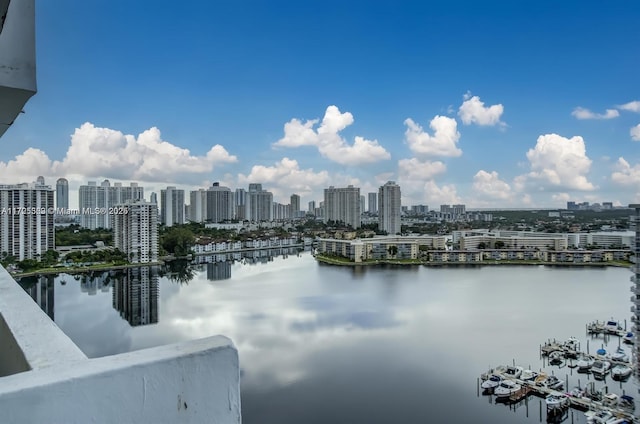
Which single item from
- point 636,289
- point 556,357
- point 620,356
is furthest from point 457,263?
point 636,289

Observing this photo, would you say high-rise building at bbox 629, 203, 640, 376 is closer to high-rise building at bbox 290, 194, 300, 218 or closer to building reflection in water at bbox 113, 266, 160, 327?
building reflection in water at bbox 113, 266, 160, 327

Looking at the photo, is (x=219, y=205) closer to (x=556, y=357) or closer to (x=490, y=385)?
(x=556, y=357)

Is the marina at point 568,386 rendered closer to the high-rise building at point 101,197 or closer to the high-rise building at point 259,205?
the high-rise building at point 101,197

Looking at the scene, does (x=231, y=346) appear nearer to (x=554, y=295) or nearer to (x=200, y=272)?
(x=554, y=295)

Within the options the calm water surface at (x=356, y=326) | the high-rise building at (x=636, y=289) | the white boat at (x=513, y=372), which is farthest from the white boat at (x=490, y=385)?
the high-rise building at (x=636, y=289)

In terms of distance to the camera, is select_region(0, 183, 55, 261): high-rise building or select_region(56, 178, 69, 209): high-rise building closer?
select_region(0, 183, 55, 261): high-rise building

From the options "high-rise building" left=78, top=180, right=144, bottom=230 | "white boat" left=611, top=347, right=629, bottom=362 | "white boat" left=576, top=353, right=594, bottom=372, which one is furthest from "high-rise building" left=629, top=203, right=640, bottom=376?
"high-rise building" left=78, top=180, right=144, bottom=230
